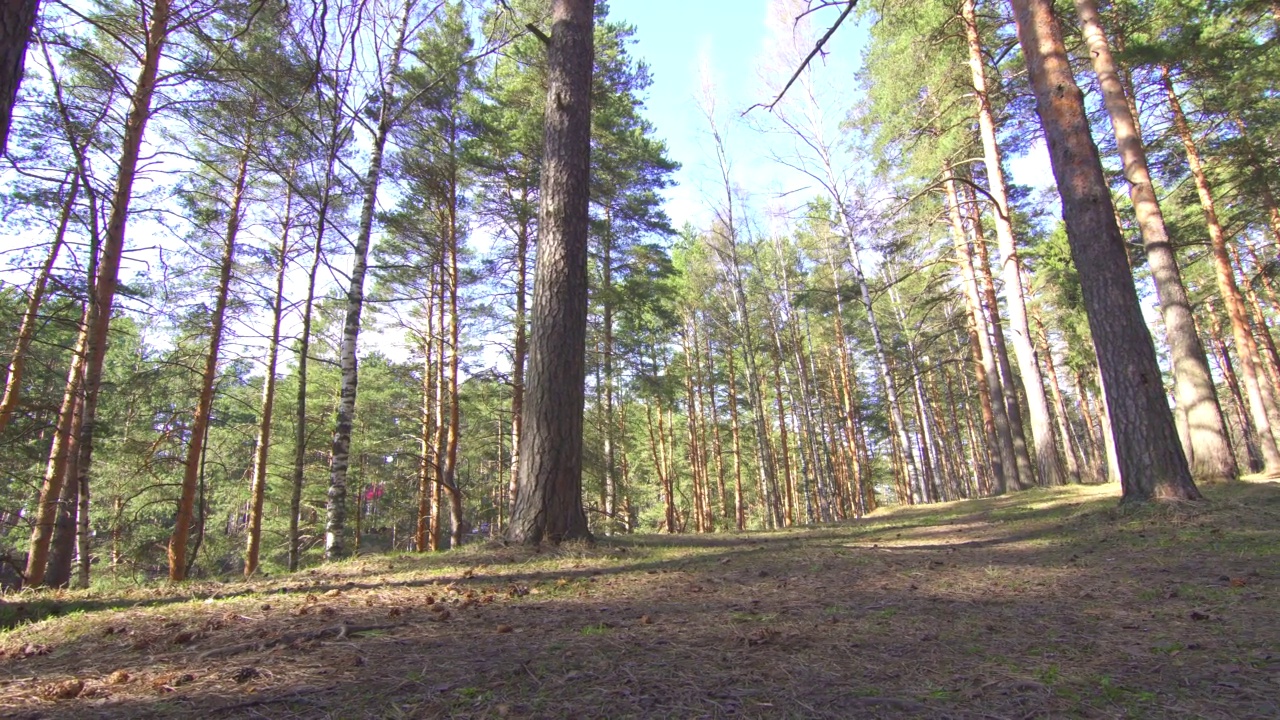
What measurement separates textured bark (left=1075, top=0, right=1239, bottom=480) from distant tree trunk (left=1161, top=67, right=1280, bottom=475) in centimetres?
472

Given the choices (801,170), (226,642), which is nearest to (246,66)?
(226,642)

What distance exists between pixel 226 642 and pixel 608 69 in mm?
14034

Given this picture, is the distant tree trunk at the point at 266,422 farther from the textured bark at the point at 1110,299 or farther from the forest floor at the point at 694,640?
the textured bark at the point at 1110,299

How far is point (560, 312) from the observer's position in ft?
17.7

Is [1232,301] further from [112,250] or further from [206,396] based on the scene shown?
[206,396]

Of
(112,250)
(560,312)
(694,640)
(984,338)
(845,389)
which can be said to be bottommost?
(694,640)

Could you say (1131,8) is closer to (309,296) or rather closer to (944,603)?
(944,603)

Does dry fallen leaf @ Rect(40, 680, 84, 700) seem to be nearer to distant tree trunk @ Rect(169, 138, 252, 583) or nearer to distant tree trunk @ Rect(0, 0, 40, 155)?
distant tree trunk @ Rect(0, 0, 40, 155)

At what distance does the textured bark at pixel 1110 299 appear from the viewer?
5.39m

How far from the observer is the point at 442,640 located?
2529mm

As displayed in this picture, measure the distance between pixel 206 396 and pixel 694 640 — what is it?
1139 centimetres

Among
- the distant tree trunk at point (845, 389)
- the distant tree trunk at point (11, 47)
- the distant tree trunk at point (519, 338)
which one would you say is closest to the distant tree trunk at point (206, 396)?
the distant tree trunk at point (519, 338)

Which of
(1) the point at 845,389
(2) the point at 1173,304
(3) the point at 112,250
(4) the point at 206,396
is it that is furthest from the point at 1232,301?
(4) the point at 206,396

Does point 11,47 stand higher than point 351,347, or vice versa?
point 351,347
